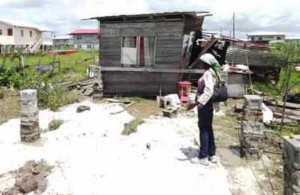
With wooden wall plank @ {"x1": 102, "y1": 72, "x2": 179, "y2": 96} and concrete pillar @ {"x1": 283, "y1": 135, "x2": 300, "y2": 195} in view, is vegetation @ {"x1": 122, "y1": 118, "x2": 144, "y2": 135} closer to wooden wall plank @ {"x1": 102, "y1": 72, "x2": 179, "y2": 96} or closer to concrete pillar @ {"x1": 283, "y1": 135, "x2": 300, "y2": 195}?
wooden wall plank @ {"x1": 102, "y1": 72, "x2": 179, "y2": 96}

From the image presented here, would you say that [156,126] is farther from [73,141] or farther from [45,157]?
[45,157]

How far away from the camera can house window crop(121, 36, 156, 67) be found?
14211 millimetres

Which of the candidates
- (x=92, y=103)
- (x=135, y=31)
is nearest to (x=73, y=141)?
(x=92, y=103)

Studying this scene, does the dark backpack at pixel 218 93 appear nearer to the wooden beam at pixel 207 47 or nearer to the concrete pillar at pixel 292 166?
the concrete pillar at pixel 292 166

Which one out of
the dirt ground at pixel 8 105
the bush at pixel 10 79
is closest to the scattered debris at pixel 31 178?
the dirt ground at pixel 8 105

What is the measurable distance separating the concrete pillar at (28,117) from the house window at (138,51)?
6581 mm

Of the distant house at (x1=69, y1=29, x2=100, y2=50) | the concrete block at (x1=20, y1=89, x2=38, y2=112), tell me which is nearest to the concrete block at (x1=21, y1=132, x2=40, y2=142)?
the concrete block at (x1=20, y1=89, x2=38, y2=112)

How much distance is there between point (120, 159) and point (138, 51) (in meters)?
7.80

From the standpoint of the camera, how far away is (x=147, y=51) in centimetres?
1425

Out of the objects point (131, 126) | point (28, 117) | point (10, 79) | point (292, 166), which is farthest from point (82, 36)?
point (292, 166)

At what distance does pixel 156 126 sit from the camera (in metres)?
9.77

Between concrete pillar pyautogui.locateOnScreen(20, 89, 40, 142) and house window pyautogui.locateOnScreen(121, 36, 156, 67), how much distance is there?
259 inches

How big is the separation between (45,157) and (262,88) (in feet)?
35.0

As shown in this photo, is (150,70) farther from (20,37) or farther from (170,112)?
(20,37)
